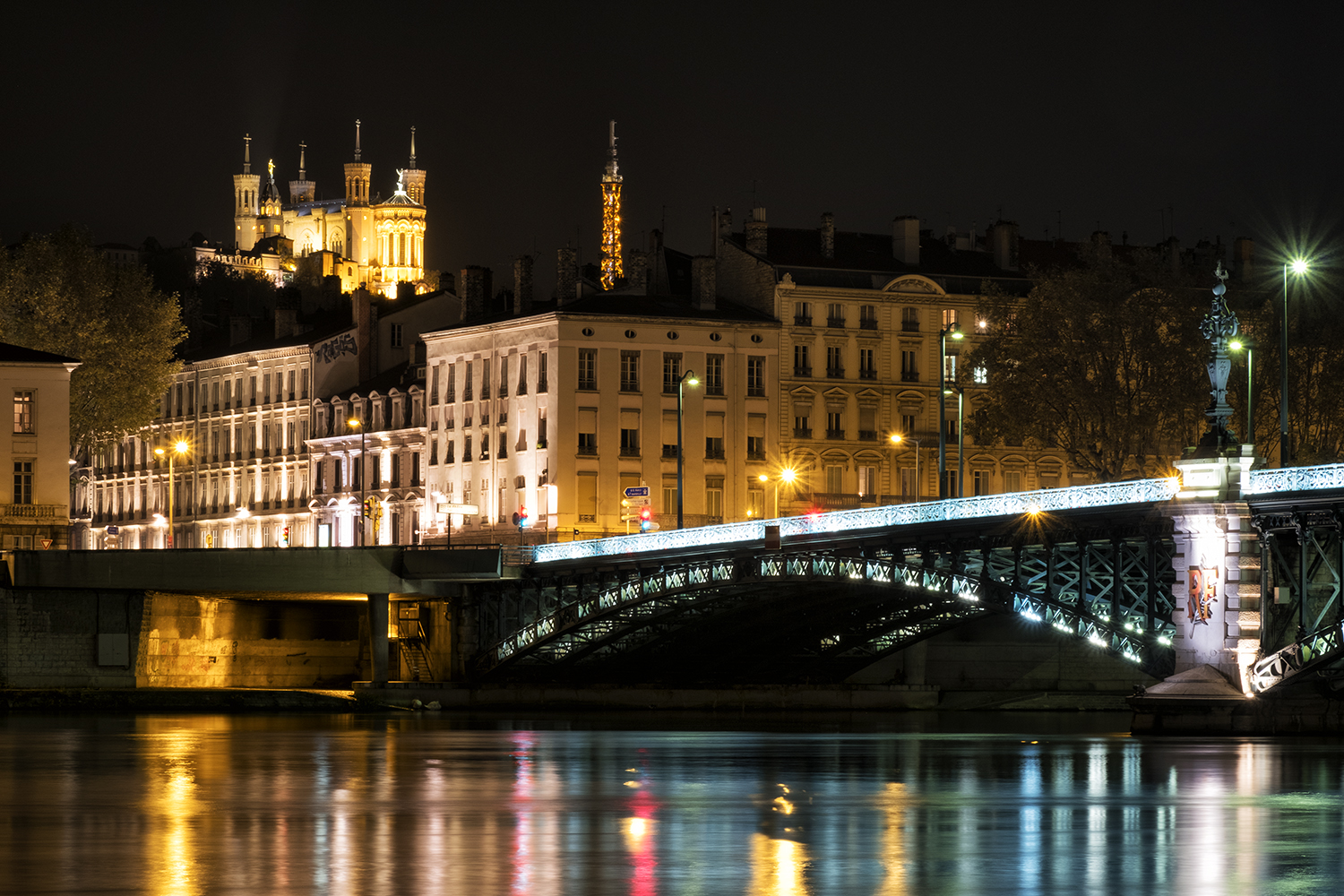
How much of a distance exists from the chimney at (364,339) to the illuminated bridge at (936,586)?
51218 mm

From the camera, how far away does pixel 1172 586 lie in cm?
6981

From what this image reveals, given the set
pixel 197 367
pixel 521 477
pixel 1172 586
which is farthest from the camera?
pixel 197 367

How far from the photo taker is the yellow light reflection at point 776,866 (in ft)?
88.3

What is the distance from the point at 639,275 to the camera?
440ft

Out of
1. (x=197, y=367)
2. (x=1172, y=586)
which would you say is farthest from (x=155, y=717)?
(x=197, y=367)

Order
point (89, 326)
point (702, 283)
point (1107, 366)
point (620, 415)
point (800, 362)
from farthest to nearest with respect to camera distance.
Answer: point (800, 362)
point (702, 283)
point (620, 415)
point (89, 326)
point (1107, 366)

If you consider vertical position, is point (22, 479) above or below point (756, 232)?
below

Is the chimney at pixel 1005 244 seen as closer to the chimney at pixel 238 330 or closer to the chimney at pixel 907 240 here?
the chimney at pixel 907 240

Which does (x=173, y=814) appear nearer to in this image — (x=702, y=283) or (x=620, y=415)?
(x=620, y=415)

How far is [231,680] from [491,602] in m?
12.7

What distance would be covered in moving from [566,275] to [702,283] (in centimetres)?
978

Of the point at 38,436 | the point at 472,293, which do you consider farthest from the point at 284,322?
the point at 38,436

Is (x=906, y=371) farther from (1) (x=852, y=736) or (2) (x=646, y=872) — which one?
(2) (x=646, y=872)

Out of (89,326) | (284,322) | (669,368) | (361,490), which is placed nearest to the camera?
(89,326)
